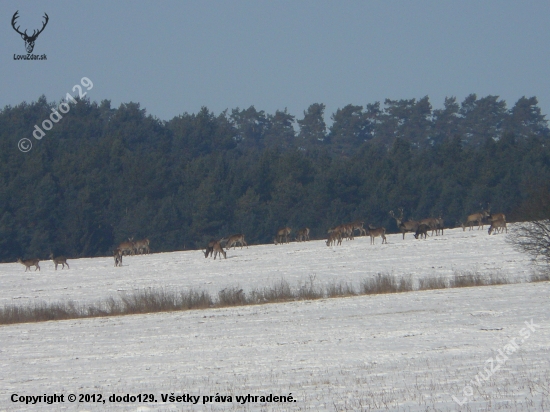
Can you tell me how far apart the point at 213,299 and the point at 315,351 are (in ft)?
34.7

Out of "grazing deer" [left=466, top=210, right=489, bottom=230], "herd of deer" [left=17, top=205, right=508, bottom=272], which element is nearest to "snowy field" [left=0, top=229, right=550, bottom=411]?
"herd of deer" [left=17, top=205, right=508, bottom=272]

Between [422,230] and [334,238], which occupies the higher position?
[422,230]

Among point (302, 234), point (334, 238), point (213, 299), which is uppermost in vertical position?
point (302, 234)

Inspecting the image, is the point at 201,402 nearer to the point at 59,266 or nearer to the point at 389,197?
the point at 59,266

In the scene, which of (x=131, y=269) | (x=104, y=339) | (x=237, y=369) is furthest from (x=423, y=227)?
(x=237, y=369)

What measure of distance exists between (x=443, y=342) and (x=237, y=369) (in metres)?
3.96

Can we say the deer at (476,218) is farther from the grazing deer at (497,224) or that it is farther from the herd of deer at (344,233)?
the grazing deer at (497,224)

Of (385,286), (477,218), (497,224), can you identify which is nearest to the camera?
(385,286)

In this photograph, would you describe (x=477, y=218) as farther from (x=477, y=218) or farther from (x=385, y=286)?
(x=385, y=286)

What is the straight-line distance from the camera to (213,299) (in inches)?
1000

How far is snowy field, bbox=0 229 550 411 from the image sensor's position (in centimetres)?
1095

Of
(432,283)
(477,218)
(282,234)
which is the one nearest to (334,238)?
(282,234)

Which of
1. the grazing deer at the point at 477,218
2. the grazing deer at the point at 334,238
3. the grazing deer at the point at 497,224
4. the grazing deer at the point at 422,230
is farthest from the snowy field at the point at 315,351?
the grazing deer at the point at 477,218

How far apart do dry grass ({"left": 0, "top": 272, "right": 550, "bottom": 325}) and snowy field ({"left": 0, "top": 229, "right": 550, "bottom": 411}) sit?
3.49 ft
